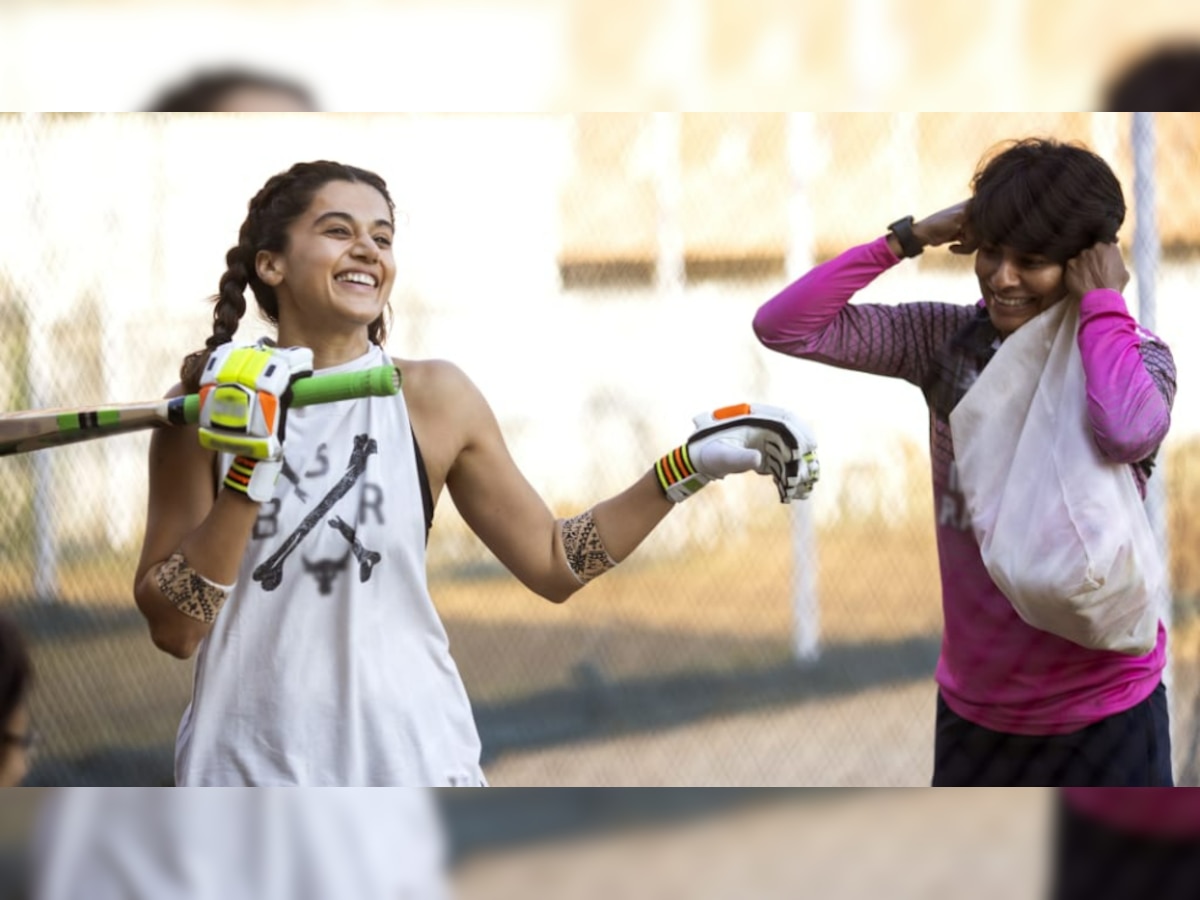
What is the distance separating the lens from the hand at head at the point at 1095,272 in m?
1.91

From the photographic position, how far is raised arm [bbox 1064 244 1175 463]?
184cm

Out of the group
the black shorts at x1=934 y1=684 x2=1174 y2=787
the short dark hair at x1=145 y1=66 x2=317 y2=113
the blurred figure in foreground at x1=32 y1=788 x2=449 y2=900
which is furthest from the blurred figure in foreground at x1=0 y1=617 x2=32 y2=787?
the black shorts at x1=934 y1=684 x2=1174 y2=787

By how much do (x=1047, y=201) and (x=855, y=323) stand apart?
28 cm

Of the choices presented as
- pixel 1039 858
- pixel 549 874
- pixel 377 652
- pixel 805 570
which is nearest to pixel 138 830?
pixel 377 652

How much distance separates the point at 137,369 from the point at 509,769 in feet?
2.51

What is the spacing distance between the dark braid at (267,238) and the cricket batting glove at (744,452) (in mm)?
430

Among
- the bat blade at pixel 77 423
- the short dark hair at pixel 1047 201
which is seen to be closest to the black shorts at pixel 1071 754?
the short dark hair at pixel 1047 201

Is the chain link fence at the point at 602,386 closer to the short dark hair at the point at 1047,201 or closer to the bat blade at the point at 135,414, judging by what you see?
the short dark hair at the point at 1047,201

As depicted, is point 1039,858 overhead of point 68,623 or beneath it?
beneath

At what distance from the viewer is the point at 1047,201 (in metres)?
1.96

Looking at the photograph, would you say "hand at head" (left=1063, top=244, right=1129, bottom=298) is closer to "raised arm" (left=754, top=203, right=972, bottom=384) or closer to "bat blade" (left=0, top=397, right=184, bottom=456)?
"raised arm" (left=754, top=203, right=972, bottom=384)

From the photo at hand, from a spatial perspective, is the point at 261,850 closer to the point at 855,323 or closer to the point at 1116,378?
the point at 855,323

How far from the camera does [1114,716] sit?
1945mm

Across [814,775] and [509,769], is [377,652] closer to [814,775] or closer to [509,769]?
Answer: [509,769]
